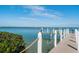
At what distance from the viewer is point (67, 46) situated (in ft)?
6.65

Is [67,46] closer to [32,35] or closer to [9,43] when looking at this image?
[32,35]

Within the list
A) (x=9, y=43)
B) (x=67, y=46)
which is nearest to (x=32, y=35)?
(x=9, y=43)

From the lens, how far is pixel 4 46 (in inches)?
79.0

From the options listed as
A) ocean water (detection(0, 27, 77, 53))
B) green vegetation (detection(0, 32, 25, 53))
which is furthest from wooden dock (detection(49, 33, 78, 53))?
green vegetation (detection(0, 32, 25, 53))

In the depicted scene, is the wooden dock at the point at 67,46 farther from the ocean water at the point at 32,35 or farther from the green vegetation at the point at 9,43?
the green vegetation at the point at 9,43

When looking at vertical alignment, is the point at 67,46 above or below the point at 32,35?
below

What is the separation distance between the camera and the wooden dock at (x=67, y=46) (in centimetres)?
202

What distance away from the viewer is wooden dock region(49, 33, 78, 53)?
6.61ft

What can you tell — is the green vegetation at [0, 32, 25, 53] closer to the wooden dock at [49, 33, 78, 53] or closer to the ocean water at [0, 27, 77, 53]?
the ocean water at [0, 27, 77, 53]

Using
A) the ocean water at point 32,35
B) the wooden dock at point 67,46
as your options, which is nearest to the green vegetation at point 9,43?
the ocean water at point 32,35
